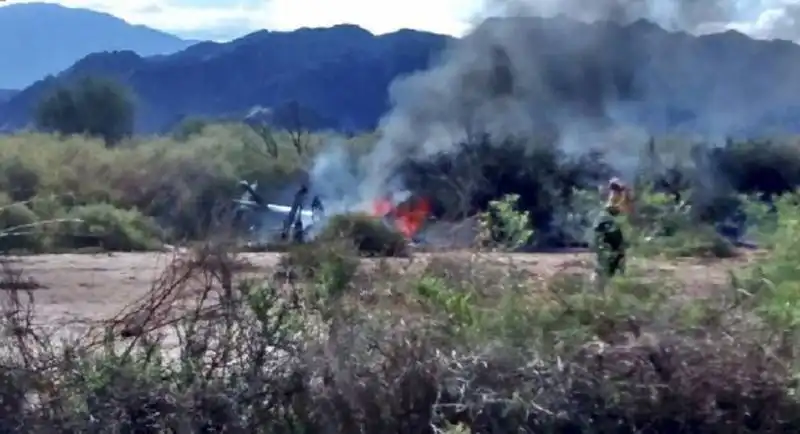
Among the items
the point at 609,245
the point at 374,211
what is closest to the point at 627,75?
the point at 374,211

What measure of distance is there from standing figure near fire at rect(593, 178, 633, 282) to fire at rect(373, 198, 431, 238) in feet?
29.0

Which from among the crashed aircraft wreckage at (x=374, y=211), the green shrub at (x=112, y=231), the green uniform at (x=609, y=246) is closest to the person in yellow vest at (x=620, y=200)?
the green uniform at (x=609, y=246)

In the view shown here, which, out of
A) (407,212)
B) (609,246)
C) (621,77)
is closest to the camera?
(609,246)

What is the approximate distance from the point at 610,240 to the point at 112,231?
2005cm

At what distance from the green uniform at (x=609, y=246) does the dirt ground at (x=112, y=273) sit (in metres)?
0.12

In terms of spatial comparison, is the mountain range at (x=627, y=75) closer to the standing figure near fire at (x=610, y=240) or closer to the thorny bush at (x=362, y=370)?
the standing figure near fire at (x=610, y=240)

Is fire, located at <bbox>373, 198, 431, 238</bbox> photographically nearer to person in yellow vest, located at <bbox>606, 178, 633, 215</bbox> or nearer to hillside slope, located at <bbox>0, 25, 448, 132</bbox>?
person in yellow vest, located at <bbox>606, 178, 633, 215</bbox>

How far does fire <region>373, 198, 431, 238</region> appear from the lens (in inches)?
847

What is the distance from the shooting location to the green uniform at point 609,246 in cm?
800

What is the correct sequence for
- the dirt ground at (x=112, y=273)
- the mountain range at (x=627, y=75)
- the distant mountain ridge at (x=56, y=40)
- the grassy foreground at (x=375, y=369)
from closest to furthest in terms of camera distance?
the grassy foreground at (x=375, y=369)
the dirt ground at (x=112, y=273)
the mountain range at (x=627, y=75)
the distant mountain ridge at (x=56, y=40)

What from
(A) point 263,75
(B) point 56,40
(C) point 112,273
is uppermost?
(B) point 56,40

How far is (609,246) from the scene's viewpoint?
8.94 m

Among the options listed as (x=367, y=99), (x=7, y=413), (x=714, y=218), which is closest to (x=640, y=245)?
→ (x=7, y=413)

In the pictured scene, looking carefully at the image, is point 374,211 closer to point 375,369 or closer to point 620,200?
point 620,200
